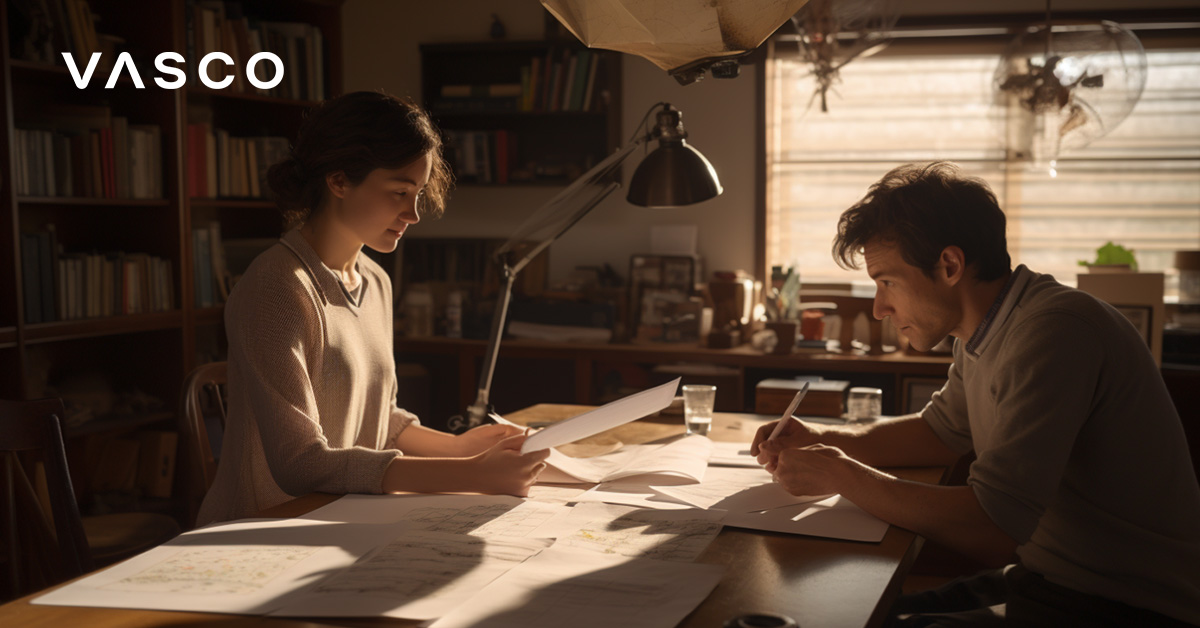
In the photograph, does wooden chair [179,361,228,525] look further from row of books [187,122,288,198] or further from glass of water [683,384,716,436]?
row of books [187,122,288,198]

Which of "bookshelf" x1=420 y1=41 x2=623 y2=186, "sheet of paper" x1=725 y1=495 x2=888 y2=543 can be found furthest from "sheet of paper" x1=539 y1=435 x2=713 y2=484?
"bookshelf" x1=420 y1=41 x2=623 y2=186

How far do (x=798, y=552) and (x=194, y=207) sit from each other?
322 cm

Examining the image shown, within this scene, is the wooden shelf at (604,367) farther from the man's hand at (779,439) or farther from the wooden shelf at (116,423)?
the man's hand at (779,439)

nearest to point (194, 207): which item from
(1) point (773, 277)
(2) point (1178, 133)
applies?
(1) point (773, 277)

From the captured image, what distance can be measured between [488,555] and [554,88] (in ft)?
10.4

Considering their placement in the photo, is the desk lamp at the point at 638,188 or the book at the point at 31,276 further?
the book at the point at 31,276

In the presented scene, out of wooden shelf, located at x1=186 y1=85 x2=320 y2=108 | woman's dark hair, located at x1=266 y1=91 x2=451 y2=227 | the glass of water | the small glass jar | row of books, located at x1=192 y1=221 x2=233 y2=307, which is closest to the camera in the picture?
woman's dark hair, located at x1=266 y1=91 x2=451 y2=227

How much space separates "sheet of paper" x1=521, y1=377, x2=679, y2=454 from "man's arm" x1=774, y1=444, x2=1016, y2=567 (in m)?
0.21

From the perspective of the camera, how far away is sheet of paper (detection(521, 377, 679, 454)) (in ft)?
4.56

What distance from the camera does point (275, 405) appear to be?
4.87 ft

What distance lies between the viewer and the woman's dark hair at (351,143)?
1.68m

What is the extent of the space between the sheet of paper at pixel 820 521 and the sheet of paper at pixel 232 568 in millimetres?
503

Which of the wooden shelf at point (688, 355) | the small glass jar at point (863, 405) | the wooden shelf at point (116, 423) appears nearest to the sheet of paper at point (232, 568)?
the small glass jar at point (863, 405)

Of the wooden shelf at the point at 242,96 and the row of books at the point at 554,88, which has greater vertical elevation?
the row of books at the point at 554,88
